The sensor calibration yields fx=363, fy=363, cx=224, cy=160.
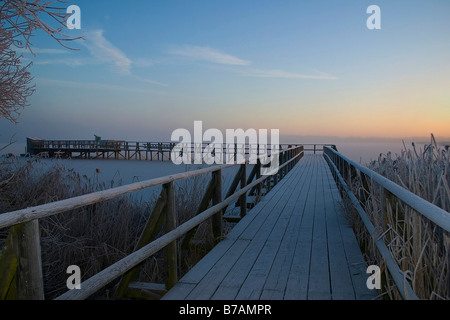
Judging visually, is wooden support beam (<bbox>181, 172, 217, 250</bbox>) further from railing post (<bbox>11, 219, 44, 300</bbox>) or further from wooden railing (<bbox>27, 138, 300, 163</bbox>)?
wooden railing (<bbox>27, 138, 300, 163</bbox>)

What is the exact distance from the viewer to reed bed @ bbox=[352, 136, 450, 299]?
2.13 metres

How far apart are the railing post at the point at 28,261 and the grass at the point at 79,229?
171cm

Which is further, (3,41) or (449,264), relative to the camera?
(3,41)

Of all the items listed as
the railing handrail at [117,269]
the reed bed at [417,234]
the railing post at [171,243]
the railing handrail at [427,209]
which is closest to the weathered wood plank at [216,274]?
the railing post at [171,243]

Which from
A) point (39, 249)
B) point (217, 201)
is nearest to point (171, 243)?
point (217, 201)

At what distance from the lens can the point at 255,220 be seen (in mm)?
5770

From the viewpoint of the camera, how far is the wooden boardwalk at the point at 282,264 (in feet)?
9.65

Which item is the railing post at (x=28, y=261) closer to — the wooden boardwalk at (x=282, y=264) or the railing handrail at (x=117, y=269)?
the railing handrail at (x=117, y=269)

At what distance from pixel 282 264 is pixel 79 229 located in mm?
2934

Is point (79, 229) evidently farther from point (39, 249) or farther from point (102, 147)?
point (102, 147)
